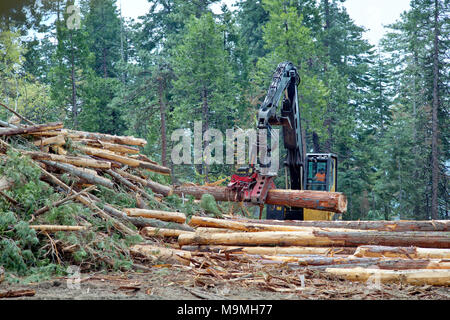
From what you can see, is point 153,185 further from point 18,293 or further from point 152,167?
point 18,293

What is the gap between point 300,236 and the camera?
8.95 meters

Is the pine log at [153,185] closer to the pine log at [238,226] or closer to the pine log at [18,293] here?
the pine log at [238,226]

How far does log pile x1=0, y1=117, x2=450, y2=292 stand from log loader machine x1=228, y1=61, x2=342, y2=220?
7.50 ft

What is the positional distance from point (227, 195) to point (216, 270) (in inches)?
268

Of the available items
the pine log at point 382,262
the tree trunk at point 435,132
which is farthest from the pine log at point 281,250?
the tree trunk at point 435,132

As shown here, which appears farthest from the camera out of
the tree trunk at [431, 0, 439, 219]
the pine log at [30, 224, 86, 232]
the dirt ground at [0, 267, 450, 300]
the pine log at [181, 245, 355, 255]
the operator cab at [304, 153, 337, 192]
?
the tree trunk at [431, 0, 439, 219]

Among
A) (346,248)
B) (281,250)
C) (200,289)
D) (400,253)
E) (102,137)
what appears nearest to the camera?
(200,289)

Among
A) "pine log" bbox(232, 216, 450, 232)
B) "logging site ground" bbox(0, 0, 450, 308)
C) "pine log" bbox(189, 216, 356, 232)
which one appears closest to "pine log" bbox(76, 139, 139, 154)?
"logging site ground" bbox(0, 0, 450, 308)

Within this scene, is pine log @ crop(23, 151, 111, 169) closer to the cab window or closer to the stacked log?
the stacked log

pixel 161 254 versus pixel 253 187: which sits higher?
pixel 253 187

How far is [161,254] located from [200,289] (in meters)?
1.95

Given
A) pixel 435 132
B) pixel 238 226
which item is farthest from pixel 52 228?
pixel 435 132

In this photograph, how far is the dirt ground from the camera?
5870 millimetres

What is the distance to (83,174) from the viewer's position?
393 inches
